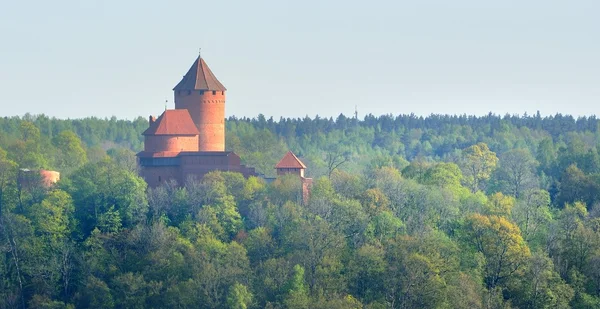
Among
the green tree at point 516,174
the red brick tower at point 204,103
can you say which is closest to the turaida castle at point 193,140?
the red brick tower at point 204,103

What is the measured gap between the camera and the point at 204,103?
260ft

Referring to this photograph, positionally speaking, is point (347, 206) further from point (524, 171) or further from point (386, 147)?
point (386, 147)

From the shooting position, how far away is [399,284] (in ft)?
209

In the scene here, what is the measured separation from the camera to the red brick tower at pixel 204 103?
78.8 meters

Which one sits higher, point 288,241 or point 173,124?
point 173,124

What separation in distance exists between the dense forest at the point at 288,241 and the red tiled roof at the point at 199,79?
16.6 ft

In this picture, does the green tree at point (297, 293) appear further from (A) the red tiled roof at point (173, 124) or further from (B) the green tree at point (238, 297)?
(A) the red tiled roof at point (173, 124)

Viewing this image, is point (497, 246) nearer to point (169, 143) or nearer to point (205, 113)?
point (169, 143)

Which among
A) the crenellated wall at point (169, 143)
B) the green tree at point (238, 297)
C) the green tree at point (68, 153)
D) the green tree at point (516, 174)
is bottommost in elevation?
the green tree at point (238, 297)

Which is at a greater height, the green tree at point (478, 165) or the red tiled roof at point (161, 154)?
the red tiled roof at point (161, 154)

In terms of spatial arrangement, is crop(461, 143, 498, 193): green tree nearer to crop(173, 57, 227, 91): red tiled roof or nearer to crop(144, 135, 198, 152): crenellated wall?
crop(173, 57, 227, 91): red tiled roof

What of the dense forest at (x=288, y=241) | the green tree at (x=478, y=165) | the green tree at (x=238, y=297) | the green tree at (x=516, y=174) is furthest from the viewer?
the green tree at (x=478, y=165)

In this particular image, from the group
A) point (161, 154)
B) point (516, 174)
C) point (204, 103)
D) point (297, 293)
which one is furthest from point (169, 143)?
point (516, 174)

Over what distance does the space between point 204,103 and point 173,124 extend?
8.52 feet
